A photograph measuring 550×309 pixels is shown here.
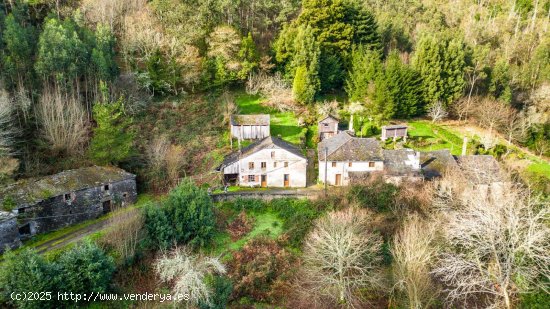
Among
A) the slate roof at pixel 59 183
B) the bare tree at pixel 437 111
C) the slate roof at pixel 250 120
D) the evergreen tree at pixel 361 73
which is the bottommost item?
the slate roof at pixel 59 183

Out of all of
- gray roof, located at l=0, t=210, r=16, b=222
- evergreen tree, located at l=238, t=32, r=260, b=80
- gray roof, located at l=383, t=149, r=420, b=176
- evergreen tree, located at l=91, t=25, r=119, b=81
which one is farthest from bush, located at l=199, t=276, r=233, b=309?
evergreen tree, located at l=238, t=32, r=260, b=80

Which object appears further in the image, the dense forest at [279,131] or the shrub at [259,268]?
the shrub at [259,268]

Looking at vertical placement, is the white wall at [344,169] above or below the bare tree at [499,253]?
above

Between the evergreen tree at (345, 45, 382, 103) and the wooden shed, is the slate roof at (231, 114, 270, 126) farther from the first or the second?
the evergreen tree at (345, 45, 382, 103)

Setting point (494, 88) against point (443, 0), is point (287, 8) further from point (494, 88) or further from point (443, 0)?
point (443, 0)

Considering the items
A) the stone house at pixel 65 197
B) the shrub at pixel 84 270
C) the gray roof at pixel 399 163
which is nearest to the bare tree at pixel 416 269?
the gray roof at pixel 399 163

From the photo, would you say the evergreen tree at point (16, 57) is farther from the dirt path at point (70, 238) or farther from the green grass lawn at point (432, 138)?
the green grass lawn at point (432, 138)

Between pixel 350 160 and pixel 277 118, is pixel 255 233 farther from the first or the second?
pixel 277 118

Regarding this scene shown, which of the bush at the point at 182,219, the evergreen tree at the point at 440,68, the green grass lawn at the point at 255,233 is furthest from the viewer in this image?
the evergreen tree at the point at 440,68
